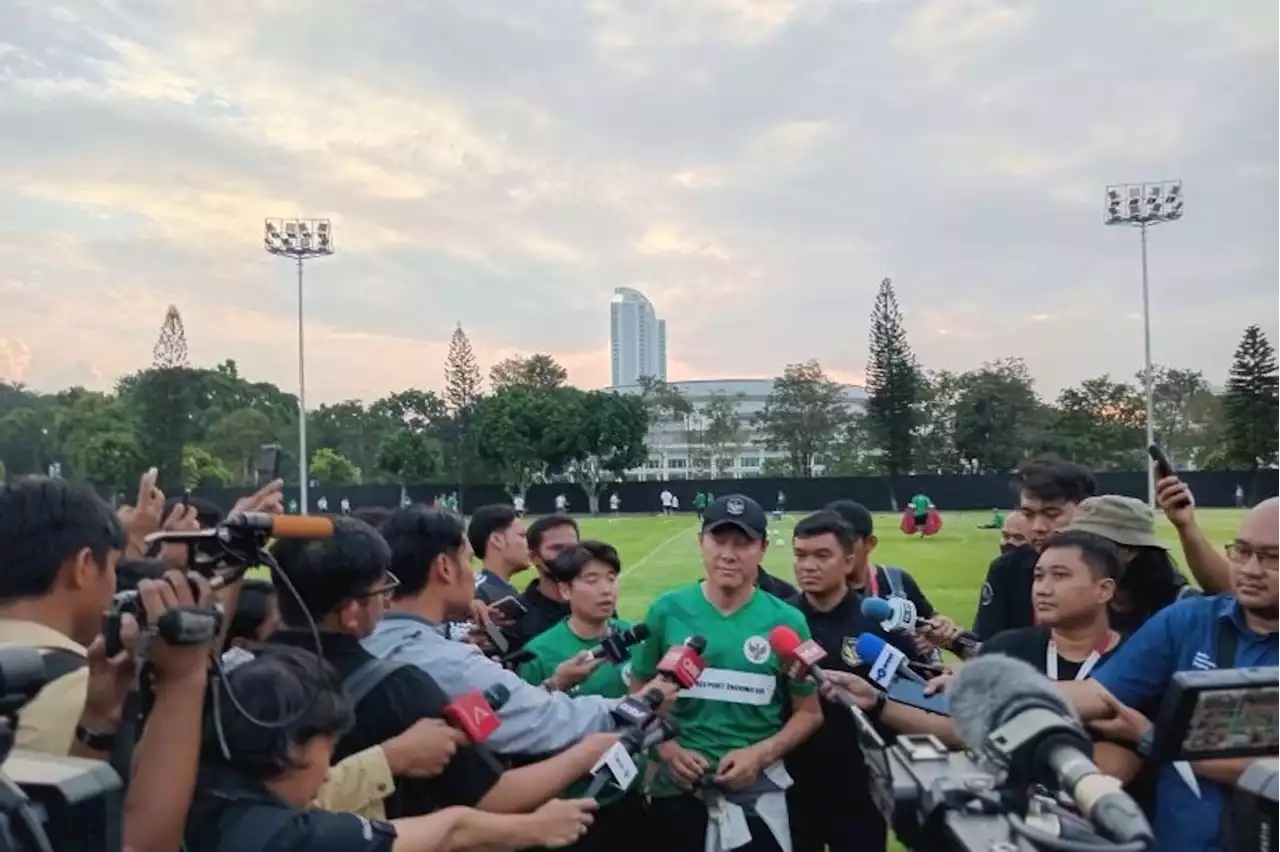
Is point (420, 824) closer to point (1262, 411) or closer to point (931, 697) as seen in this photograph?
point (931, 697)

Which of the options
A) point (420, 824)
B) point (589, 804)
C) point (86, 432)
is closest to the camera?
point (420, 824)

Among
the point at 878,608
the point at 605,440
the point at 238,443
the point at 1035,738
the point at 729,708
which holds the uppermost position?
the point at 238,443

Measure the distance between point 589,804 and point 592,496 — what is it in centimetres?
5794

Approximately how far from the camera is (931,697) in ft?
10.8

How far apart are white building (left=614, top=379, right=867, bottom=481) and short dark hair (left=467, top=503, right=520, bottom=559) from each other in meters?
58.8

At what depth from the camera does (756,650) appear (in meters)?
3.75

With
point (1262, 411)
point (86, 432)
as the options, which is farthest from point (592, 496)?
point (1262, 411)

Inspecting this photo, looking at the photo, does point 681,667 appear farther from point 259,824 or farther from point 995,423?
point 995,423

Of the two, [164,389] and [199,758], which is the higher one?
[164,389]

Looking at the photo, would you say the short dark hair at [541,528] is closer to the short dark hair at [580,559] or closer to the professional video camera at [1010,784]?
→ the short dark hair at [580,559]

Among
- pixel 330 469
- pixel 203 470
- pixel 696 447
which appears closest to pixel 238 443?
pixel 203 470

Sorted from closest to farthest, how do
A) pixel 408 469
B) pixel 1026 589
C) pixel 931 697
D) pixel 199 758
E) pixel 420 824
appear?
pixel 199 758
pixel 420 824
pixel 931 697
pixel 1026 589
pixel 408 469

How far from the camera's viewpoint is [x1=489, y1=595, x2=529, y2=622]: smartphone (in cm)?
476

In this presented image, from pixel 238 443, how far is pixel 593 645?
63.9 metres
